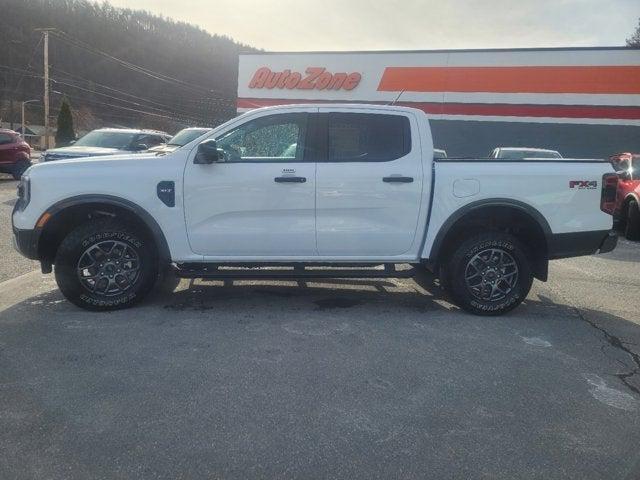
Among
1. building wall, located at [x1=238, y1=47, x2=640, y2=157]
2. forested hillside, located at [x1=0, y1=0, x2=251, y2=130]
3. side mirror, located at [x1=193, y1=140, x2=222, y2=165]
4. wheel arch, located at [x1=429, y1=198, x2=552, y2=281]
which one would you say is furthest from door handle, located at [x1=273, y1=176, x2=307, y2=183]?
forested hillside, located at [x1=0, y1=0, x2=251, y2=130]

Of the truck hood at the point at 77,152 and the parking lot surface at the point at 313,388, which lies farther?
the truck hood at the point at 77,152

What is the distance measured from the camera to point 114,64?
7806 cm

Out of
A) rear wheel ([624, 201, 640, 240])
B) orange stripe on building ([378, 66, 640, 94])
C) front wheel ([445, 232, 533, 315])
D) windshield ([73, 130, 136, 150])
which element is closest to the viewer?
front wheel ([445, 232, 533, 315])

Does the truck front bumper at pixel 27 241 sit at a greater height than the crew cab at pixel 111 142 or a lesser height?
lesser

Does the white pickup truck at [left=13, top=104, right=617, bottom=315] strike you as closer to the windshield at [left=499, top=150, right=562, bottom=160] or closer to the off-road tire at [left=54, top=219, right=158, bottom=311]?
the off-road tire at [left=54, top=219, right=158, bottom=311]

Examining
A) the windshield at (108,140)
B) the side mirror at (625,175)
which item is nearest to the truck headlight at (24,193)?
the windshield at (108,140)

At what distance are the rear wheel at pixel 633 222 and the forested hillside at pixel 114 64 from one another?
2480 inches

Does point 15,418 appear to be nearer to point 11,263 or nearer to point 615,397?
point 615,397

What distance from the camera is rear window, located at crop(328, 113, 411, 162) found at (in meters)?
5.23

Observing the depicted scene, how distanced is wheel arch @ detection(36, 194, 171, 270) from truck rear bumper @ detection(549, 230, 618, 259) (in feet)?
12.3

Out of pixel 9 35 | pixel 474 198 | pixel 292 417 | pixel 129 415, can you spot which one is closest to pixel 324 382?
pixel 292 417

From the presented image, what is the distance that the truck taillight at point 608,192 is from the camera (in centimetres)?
527

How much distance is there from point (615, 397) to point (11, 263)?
679cm

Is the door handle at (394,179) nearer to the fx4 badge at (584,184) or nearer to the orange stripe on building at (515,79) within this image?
the fx4 badge at (584,184)
